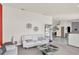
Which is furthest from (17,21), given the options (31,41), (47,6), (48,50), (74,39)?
(74,39)

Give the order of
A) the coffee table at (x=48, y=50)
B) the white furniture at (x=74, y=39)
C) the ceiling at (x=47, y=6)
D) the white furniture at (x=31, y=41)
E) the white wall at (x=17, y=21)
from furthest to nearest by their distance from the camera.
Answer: the white furniture at (x=74, y=39) → the white furniture at (x=31, y=41) → the white wall at (x=17, y=21) → the ceiling at (x=47, y=6) → the coffee table at (x=48, y=50)

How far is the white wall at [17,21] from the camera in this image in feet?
19.2

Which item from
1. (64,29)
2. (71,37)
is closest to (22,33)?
(71,37)

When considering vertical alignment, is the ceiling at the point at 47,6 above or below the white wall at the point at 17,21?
above

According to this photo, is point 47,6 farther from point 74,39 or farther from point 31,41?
point 74,39

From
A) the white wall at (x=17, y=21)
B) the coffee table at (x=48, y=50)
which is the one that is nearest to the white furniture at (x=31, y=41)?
the white wall at (x=17, y=21)

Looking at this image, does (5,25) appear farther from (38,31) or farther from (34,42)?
(38,31)

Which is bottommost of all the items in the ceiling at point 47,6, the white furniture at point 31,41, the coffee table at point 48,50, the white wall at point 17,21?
the coffee table at point 48,50

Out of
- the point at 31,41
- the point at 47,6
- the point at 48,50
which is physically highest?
the point at 47,6

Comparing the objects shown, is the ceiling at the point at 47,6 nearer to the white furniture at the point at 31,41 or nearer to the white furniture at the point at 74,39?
the white furniture at the point at 74,39

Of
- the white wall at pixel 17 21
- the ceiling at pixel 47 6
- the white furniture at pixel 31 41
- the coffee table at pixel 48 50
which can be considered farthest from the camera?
the white furniture at pixel 31 41

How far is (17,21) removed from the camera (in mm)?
6500
